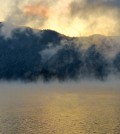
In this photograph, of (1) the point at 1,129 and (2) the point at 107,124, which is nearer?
(1) the point at 1,129

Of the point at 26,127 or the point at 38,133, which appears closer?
the point at 38,133

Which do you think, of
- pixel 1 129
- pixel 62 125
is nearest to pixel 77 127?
pixel 62 125

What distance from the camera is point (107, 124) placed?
647 feet

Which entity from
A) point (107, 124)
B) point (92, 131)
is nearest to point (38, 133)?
point (92, 131)

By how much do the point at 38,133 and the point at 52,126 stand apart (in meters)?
21.0

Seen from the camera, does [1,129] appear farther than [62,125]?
No

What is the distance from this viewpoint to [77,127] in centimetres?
19288

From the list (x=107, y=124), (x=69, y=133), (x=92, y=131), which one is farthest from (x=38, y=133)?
(x=107, y=124)

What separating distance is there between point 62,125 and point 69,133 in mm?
21723

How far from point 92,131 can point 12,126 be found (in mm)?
42004

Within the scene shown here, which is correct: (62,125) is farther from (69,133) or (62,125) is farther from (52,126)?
(69,133)

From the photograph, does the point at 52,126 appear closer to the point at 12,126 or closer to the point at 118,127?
the point at 12,126

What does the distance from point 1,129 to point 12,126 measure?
10897 mm

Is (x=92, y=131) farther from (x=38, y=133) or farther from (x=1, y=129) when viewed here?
(x=1, y=129)
